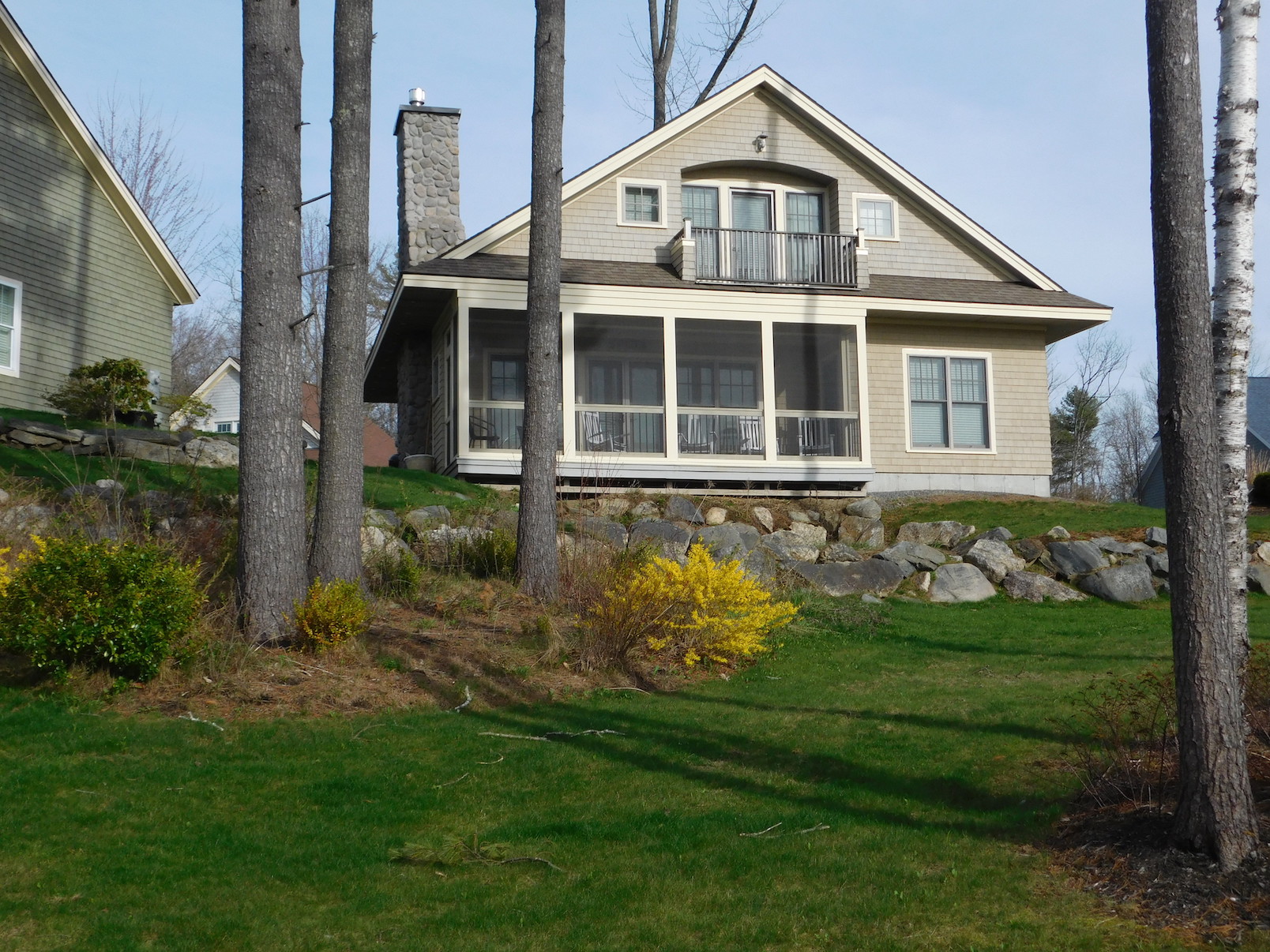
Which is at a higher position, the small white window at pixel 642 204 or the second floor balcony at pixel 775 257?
the small white window at pixel 642 204

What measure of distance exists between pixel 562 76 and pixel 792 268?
7842 millimetres

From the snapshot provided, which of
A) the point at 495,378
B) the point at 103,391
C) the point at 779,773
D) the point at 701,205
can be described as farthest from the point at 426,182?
the point at 779,773

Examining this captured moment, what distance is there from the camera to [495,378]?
19.8 m

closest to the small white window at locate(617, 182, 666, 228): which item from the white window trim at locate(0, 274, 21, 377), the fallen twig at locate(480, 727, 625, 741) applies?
the white window trim at locate(0, 274, 21, 377)

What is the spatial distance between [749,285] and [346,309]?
9.20 metres

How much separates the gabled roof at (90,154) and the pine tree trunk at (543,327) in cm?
965

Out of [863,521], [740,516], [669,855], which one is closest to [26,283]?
[740,516]

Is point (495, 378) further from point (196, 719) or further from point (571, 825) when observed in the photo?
point (571, 825)

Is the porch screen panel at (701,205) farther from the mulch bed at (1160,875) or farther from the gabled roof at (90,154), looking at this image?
the mulch bed at (1160,875)

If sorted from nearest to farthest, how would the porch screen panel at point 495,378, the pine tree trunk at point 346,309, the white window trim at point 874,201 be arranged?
the pine tree trunk at point 346,309 → the porch screen panel at point 495,378 → the white window trim at point 874,201

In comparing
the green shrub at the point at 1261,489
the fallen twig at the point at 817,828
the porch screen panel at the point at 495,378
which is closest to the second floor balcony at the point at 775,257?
the porch screen panel at the point at 495,378

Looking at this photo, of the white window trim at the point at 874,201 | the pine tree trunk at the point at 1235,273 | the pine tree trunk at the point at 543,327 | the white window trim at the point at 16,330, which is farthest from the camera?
the white window trim at the point at 874,201

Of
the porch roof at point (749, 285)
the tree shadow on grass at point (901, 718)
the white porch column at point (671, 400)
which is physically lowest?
the tree shadow on grass at point (901, 718)

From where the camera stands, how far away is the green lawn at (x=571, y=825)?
4469 millimetres
